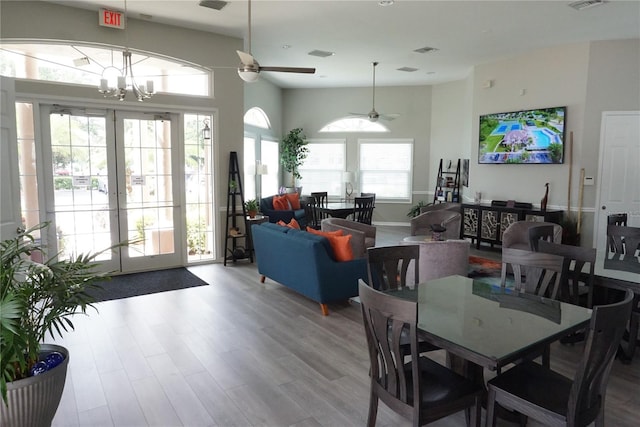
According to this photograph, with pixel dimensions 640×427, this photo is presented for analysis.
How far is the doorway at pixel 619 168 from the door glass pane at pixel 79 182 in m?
7.41

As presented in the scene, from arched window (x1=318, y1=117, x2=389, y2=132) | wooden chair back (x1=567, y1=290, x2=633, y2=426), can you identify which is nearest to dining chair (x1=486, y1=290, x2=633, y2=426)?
wooden chair back (x1=567, y1=290, x2=633, y2=426)

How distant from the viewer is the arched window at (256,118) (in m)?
8.83

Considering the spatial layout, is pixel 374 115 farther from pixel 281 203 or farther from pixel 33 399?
pixel 33 399

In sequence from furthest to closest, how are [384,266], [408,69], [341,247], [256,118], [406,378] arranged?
[256,118], [408,69], [341,247], [384,266], [406,378]

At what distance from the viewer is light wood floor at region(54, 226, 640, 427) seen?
2629 millimetres

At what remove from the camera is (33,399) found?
2.04m

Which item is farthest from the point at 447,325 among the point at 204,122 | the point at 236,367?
the point at 204,122

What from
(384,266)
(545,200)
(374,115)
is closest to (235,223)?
(374,115)

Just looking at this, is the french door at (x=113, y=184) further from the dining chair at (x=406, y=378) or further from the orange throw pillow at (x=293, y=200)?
the dining chair at (x=406, y=378)

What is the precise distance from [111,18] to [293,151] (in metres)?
5.40

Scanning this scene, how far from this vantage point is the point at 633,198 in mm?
6348

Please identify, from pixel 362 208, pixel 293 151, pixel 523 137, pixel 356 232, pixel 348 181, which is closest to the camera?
pixel 356 232

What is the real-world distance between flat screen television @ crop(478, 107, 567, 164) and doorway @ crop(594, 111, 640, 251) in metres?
0.61

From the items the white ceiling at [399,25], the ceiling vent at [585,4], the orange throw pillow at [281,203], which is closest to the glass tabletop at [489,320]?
the white ceiling at [399,25]
